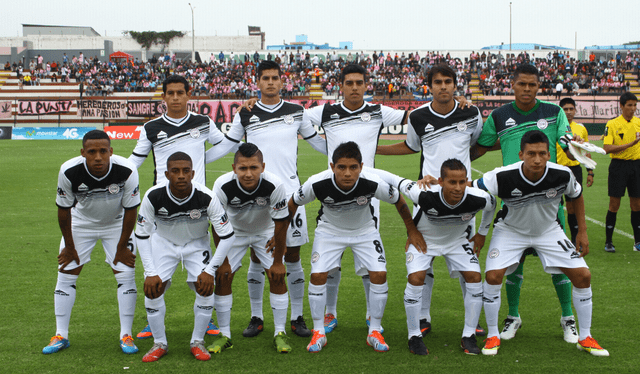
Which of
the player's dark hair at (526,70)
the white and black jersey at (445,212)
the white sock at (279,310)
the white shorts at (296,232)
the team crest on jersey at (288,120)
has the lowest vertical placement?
the white sock at (279,310)

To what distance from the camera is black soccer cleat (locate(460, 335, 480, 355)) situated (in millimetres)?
4988

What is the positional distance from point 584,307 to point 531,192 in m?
1.08

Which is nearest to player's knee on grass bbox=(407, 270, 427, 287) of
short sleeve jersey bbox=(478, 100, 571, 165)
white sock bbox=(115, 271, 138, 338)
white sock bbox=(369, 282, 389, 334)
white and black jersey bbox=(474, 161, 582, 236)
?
white sock bbox=(369, 282, 389, 334)

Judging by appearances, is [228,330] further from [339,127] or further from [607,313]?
[607,313]

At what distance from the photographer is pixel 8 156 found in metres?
23.0

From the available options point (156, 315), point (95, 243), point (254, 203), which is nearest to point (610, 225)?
point (254, 203)

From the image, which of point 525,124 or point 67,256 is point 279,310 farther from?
point 525,124

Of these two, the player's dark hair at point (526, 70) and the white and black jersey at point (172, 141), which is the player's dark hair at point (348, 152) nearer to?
the white and black jersey at point (172, 141)

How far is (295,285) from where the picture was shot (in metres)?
5.71

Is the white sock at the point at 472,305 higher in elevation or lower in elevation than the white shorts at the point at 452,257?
lower

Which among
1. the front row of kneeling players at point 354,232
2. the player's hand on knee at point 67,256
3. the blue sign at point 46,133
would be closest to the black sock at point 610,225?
the front row of kneeling players at point 354,232

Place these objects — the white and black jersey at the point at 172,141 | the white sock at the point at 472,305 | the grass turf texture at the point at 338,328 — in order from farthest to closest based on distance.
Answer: the white and black jersey at the point at 172,141 < the white sock at the point at 472,305 < the grass turf texture at the point at 338,328

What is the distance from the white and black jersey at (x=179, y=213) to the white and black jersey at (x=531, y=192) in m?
2.39

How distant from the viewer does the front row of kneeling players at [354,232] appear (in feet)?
16.3
